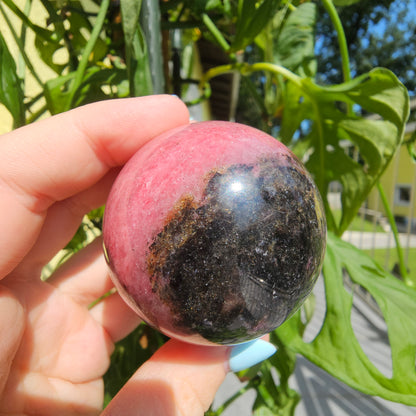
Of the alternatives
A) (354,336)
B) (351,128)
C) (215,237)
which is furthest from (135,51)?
(354,336)

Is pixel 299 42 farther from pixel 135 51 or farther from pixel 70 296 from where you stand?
pixel 70 296

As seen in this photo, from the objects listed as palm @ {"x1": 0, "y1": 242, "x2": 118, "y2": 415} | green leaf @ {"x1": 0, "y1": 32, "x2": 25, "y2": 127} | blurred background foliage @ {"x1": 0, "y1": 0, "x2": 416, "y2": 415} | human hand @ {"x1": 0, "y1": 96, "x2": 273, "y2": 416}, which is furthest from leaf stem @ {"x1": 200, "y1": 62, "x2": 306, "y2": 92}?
palm @ {"x1": 0, "y1": 242, "x2": 118, "y2": 415}

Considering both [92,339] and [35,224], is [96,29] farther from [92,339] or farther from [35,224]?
[92,339]

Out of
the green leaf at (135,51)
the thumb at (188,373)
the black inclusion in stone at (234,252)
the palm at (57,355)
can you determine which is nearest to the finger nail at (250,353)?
the thumb at (188,373)

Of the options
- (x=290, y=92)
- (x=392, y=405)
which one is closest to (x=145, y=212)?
(x=290, y=92)

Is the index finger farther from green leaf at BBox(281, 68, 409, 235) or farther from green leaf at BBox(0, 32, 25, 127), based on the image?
green leaf at BBox(281, 68, 409, 235)

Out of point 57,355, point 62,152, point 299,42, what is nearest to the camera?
point 62,152
